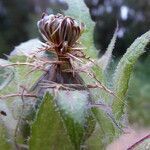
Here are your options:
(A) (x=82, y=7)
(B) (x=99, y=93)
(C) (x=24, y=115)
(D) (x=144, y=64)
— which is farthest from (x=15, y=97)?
(D) (x=144, y=64)

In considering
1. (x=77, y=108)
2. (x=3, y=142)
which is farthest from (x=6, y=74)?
(x=77, y=108)

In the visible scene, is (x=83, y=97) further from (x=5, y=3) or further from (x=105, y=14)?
(x=5, y=3)

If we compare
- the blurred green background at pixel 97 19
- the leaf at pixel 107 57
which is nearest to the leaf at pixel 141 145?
the leaf at pixel 107 57

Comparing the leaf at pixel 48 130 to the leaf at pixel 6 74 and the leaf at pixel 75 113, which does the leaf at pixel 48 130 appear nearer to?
the leaf at pixel 75 113

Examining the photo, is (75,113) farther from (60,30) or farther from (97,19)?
(97,19)

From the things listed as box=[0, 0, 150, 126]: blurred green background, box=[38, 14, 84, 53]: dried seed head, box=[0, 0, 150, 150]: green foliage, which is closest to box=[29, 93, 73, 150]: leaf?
box=[0, 0, 150, 150]: green foliage

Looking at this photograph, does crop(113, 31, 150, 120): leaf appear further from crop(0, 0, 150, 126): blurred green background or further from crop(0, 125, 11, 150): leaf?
crop(0, 0, 150, 126): blurred green background
